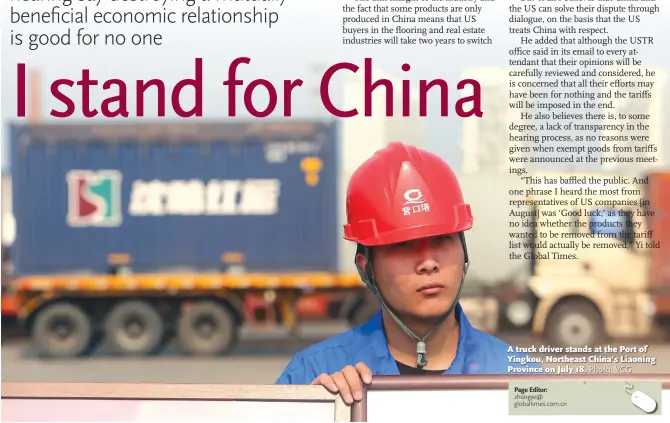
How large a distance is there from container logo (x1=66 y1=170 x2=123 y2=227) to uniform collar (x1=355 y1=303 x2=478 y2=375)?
2633 millimetres

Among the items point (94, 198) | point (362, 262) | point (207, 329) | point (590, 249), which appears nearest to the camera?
point (362, 262)

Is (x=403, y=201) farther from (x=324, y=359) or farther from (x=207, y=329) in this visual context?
(x=207, y=329)

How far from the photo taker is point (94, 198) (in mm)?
6887

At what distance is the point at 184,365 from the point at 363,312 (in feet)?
3.85

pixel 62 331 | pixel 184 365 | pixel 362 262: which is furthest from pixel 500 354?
pixel 62 331

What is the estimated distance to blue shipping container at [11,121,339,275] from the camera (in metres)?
7.09

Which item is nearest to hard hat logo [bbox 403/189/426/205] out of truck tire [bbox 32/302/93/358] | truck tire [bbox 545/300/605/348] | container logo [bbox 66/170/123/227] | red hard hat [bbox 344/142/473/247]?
red hard hat [bbox 344/142/473/247]

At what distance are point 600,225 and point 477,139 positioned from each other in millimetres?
674

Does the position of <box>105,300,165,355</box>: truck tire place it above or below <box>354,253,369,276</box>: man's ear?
below

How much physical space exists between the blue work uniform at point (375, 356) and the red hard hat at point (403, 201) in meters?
0.42

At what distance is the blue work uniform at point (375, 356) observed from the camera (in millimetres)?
4324

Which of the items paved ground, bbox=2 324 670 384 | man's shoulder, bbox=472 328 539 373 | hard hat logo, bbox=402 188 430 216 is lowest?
paved ground, bbox=2 324 670 384

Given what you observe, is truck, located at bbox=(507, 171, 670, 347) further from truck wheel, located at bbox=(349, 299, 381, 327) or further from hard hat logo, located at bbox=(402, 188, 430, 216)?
truck wheel, located at bbox=(349, 299, 381, 327)

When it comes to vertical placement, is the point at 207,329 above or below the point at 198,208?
below
